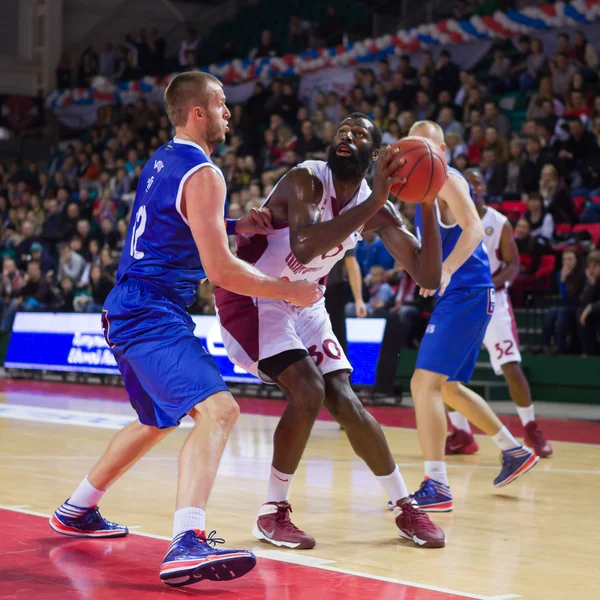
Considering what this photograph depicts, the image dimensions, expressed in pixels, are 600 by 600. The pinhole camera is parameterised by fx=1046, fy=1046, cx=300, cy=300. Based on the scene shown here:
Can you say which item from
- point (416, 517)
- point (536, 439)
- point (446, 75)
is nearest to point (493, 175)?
point (446, 75)

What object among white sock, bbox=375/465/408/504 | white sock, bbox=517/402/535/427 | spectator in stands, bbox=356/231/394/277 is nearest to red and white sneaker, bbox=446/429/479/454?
white sock, bbox=517/402/535/427

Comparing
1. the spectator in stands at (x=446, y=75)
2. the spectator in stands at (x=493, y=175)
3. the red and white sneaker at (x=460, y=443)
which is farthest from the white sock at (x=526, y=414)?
the spectator in stands at (x=446, y=75)

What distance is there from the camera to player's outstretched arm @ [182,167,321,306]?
145 inches

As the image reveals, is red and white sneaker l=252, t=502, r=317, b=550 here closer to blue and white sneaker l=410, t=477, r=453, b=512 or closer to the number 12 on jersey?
blue and white sneaker l=410, t=477, r=453, b=512

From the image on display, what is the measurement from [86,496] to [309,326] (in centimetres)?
121

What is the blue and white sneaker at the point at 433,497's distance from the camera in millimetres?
5203

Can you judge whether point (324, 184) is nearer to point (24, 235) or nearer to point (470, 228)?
point (470, 228)

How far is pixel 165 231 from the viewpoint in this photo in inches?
152

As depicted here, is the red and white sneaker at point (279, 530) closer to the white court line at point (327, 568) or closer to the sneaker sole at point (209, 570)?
the white court line at point (327, 568)

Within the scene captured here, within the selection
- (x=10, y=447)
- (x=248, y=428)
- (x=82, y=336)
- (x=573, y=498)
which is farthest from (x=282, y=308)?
(x=82, y=336)

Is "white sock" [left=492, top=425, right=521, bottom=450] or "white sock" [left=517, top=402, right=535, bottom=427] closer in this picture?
"white sock" [left=492, top=425, right=521, bottom=450]

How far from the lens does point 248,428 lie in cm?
897

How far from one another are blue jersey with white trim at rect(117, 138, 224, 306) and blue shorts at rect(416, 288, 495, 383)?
2014mm

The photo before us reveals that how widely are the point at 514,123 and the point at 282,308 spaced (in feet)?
39.2
